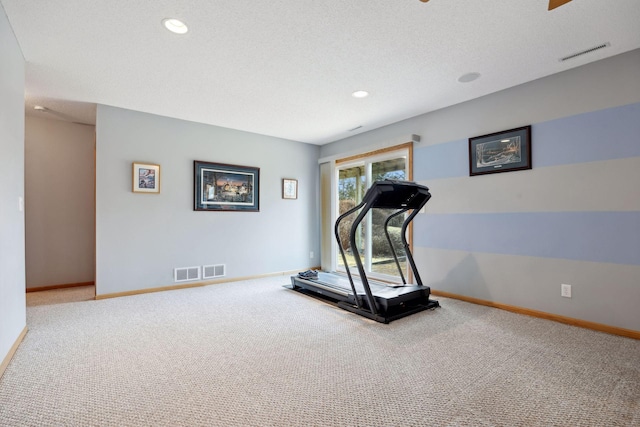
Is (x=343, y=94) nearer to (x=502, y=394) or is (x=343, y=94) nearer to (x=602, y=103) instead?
(x=602, y=103)

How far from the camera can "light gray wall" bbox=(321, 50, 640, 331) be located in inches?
106

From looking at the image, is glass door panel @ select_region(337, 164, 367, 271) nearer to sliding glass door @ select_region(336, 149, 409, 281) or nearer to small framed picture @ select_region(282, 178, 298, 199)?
sliding glass door @ select_region(336, 149, 409, 281)

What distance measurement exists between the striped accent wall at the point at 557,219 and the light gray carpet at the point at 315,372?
382 mm

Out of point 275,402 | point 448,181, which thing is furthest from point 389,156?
point 275,402

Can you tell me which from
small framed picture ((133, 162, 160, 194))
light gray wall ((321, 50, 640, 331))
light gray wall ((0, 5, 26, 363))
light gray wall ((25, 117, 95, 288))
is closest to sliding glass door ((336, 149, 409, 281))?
light gray wall ((321, 50, 640, 331))

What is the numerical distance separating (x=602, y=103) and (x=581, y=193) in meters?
0.86

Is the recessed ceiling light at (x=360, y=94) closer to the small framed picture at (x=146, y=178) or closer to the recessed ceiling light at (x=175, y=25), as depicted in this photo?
the recessed ceiling light at (x=175, y=25)

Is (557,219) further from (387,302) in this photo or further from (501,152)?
(387,302)

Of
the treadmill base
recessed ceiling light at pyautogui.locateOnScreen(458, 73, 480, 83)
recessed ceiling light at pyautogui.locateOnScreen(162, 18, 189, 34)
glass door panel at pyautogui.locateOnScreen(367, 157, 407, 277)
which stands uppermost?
recessed ceiling light at pyautogui.locateOnScreen(162, 18, 189, 34)

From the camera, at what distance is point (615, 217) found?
272 centimetres

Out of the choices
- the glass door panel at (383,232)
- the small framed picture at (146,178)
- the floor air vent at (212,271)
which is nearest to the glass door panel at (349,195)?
the glass door panel at (383,232)

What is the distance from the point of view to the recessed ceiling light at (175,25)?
7.45 ft

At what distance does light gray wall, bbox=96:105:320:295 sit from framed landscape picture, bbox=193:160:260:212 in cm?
10

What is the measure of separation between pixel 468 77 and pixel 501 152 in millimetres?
965
